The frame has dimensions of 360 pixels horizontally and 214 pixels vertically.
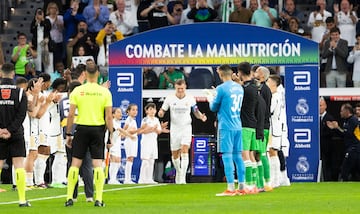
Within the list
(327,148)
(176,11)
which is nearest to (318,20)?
(176,11)

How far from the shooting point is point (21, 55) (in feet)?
119

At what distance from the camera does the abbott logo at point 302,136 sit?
31734 millimetres

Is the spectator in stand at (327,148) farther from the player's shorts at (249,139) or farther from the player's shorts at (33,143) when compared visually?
the player's shorts at (249,139)

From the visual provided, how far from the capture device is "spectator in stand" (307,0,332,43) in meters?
36.2

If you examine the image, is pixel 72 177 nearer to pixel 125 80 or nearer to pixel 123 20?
pixel 125 80

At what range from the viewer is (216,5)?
1499 inches

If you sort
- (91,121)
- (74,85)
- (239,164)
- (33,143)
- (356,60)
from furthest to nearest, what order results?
(356,60) → (33,143) → (239,164) → (74,85) → (91,121)

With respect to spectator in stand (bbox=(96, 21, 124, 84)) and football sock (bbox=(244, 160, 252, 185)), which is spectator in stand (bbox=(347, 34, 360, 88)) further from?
football sock (bbox=(244, 160, 252, 185))

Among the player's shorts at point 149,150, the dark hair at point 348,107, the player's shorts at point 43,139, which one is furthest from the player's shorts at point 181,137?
the dark hair at point 348,107

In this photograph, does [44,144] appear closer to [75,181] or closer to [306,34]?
[75,181]

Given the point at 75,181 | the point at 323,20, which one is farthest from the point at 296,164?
the point at 75,181

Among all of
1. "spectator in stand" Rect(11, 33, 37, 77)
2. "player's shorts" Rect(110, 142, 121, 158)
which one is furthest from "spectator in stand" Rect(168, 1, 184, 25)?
"player's shorts" Rect(110, 142, 121, 158)

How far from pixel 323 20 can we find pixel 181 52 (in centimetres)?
604

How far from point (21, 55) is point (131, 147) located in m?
6.24
